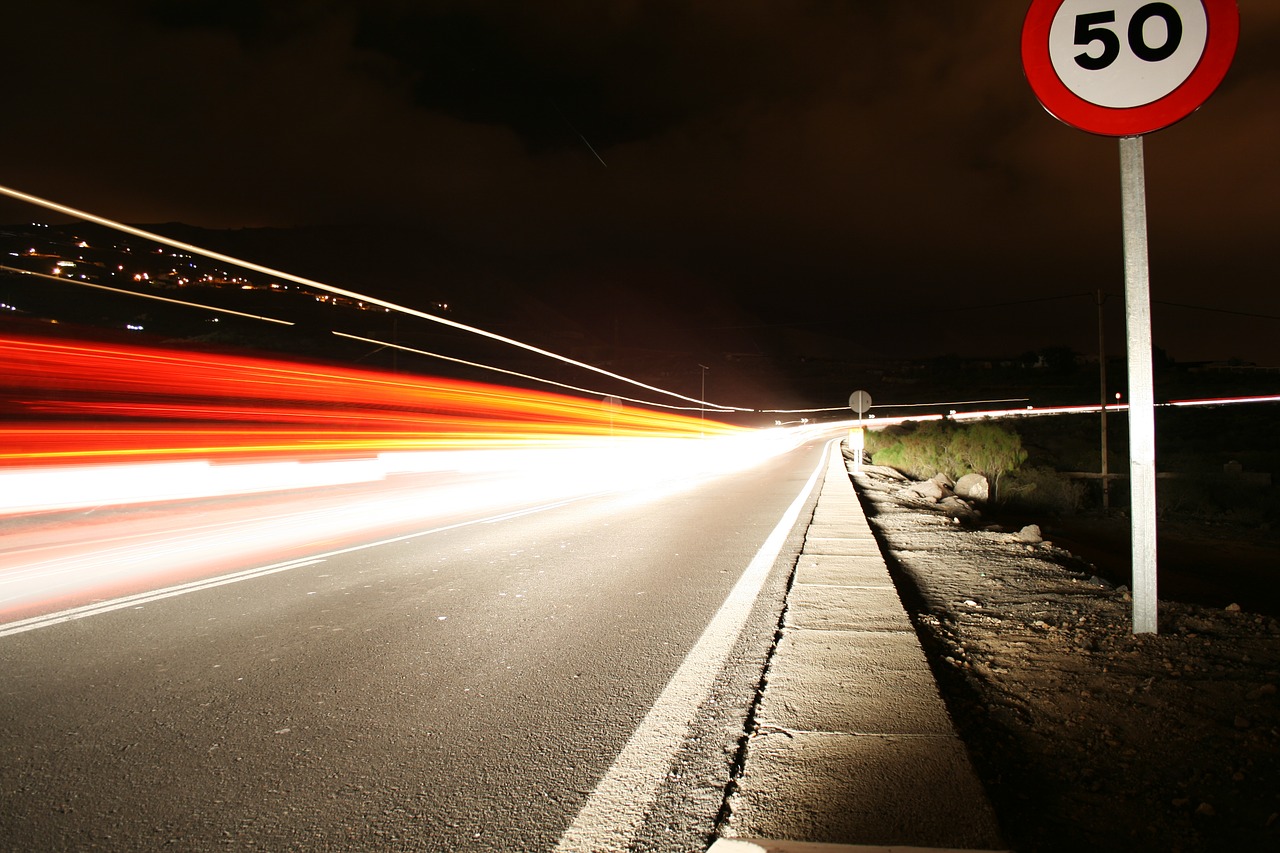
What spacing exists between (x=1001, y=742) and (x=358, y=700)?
3201 millimetres

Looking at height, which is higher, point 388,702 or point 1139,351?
point 1139,351

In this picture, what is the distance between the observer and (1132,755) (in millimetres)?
3018

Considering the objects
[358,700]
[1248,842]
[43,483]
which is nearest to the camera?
[1248,842]

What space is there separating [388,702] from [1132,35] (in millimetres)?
5517

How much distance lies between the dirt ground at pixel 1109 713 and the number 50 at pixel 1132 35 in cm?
342

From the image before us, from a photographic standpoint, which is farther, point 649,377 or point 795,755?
point 649,377

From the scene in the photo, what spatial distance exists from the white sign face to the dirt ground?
3204 millimetres

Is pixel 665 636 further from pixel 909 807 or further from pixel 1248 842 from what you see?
pixel 1248 842

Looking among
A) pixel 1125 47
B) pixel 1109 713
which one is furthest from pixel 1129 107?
pixel 1109 713

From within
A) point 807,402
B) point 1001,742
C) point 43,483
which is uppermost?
point 807,402

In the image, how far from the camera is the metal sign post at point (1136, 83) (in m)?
3.83

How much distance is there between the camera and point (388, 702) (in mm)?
3721

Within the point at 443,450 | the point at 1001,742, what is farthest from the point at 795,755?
the point at 443,450

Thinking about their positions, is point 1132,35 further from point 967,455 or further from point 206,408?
point 967,455
